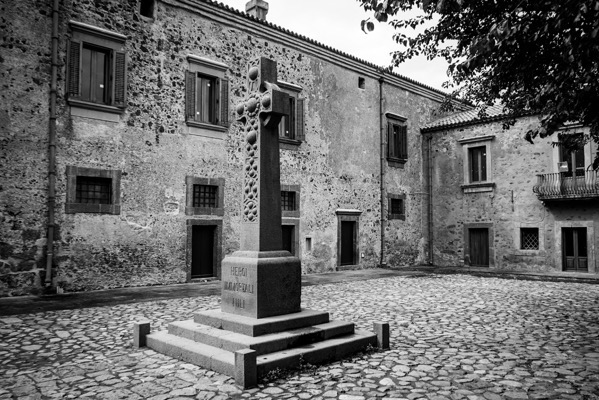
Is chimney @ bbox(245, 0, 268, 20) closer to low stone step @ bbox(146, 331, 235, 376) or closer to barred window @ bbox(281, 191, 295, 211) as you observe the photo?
barred window @ bbox(281, 191, 295, 211)

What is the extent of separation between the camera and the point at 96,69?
11.5 m

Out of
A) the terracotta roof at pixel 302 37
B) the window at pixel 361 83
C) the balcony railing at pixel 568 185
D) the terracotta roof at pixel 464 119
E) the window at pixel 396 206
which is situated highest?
the terracotta roof at pixel 302 37

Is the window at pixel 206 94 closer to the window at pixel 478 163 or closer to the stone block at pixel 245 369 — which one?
the stone block at pixel 245 369

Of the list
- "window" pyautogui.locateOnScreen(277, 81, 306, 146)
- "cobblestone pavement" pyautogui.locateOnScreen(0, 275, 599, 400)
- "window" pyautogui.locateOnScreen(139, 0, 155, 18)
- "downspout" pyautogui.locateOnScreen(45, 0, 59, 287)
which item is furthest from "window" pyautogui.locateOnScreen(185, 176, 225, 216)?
"window" pyautogui.locateOnScreen(139, 0, 155, 18)

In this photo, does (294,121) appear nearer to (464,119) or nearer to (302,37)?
(302,37)

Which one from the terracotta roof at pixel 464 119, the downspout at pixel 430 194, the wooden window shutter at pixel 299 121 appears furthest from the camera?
the downspout at pixel 430 194

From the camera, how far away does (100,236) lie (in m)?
11.0

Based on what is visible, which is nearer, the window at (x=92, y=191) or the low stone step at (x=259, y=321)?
the low stone step at (x=259, y=321)

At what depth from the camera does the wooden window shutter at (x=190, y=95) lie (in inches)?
506

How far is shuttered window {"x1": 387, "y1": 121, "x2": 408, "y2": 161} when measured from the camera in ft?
64.0

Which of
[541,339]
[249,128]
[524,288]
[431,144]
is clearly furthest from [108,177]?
[431,144]

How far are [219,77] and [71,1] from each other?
4.32 metres

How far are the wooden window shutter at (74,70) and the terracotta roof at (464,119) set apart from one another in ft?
48.4

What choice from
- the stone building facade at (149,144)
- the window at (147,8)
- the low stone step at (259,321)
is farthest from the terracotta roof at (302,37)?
the low stone step at (259,321)
